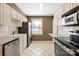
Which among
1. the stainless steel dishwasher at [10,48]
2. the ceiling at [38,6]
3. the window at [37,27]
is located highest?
the ceiling at [38,6]

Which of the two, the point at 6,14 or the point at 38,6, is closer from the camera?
the point at 6,14

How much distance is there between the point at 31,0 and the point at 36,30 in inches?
322

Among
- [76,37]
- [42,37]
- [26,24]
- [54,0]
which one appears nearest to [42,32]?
[42,37]

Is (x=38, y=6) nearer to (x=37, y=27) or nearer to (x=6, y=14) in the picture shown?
(x=6, y=14)

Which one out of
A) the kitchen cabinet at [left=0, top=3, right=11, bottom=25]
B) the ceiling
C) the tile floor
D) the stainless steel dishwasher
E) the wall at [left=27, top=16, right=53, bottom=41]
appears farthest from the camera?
the wall at [left=27, top=16, right=53, bottom=41]

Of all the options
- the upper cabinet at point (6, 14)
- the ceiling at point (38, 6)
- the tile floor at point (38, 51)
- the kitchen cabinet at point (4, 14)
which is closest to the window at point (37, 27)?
the ceiling at point (38, 6)

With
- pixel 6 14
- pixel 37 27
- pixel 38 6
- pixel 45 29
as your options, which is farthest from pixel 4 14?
pixel 45 29

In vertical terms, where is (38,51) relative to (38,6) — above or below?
below

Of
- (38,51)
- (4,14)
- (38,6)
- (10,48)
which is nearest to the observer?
(10,48)

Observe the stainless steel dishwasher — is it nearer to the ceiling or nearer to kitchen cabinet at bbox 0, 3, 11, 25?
kitchen cabinet at bbox 0, 3, 11, 25

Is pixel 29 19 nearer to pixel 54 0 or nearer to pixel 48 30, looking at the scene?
pixel 48 30

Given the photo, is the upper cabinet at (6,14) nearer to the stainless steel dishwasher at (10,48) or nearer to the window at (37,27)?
the stainless steel dishwasher at (10,48)

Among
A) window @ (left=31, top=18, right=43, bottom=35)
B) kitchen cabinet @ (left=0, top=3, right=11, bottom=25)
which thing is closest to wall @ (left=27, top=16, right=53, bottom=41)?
window @ (left=31, top=18, right=43, bottom=35)

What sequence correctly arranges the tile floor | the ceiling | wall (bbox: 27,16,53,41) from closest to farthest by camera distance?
the tile floor, the ceiling, wall (bbox: 27,16,53,41)
